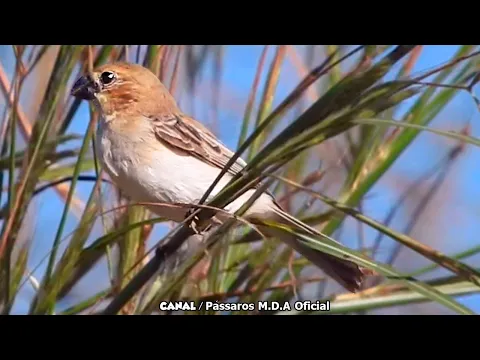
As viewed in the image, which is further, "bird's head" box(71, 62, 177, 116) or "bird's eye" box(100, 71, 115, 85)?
"bird's eye" box(100, 71, 115, 85)

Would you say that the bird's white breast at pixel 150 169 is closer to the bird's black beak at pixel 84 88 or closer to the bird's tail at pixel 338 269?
the bird's black beak at pixel 84 88

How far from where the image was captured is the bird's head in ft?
8.00

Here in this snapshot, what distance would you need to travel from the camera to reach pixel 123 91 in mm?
2709

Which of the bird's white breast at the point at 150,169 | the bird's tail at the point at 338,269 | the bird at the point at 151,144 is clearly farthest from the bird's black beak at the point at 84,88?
the bird's tail at the point at 338,269

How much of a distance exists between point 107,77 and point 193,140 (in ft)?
1.01

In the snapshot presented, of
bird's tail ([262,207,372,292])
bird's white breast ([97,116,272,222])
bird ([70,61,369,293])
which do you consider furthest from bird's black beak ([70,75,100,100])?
bird's tail ([262,207,372,292])

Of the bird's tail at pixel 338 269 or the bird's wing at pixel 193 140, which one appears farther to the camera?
the bird's wing at pixel 193 140

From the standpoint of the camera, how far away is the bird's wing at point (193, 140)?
8.55ft

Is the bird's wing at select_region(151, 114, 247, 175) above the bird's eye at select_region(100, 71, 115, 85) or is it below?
below

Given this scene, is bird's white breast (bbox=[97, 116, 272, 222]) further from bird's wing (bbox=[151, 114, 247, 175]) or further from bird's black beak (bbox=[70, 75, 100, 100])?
bird's black beak (bbox=[70, 75, 100, 100])

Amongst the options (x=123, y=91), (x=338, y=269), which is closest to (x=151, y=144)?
(x=123, y=91)
